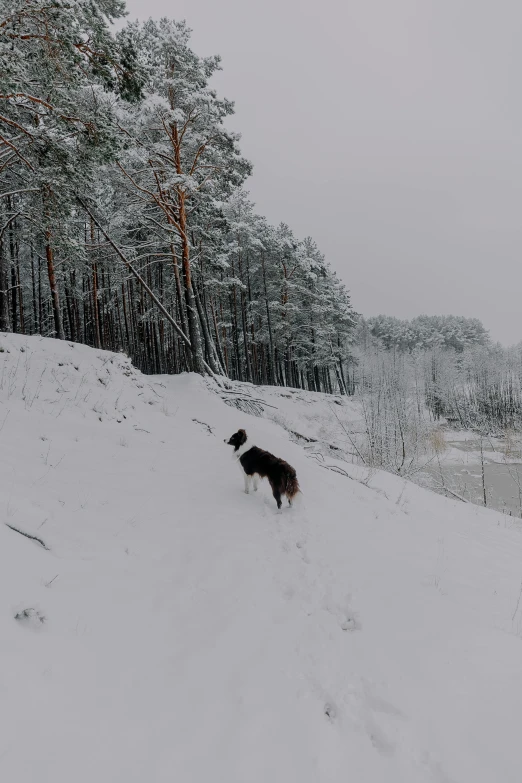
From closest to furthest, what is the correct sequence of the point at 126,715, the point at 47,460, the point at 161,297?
the point at 126,715
the point at 47,460
the point at 161,297

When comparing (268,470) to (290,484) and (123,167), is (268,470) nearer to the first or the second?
(290,484)

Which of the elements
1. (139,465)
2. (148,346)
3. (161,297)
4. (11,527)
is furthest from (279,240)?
(11,527)

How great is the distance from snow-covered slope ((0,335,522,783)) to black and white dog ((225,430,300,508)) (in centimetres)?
34

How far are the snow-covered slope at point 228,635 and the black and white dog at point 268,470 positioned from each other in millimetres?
341

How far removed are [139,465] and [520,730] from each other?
512cm

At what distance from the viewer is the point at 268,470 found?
544 centimetres

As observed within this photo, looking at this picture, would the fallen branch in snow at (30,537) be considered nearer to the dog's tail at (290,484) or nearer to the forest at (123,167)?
the dog's tail at (290,484)

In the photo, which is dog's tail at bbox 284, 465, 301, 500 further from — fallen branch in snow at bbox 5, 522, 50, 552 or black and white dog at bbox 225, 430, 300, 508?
fallen branch in snow at bbox 5, 522, 50, 552

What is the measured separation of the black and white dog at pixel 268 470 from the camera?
17.5 feet

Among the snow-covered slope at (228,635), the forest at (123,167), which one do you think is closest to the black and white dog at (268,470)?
the snow-covered slope at (228,635)

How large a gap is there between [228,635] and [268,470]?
9.24 ft

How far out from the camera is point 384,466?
1359 cm

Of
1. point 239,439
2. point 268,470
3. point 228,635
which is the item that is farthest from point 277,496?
point 228,635

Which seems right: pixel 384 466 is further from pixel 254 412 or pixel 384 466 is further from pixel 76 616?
pixel 76 616
